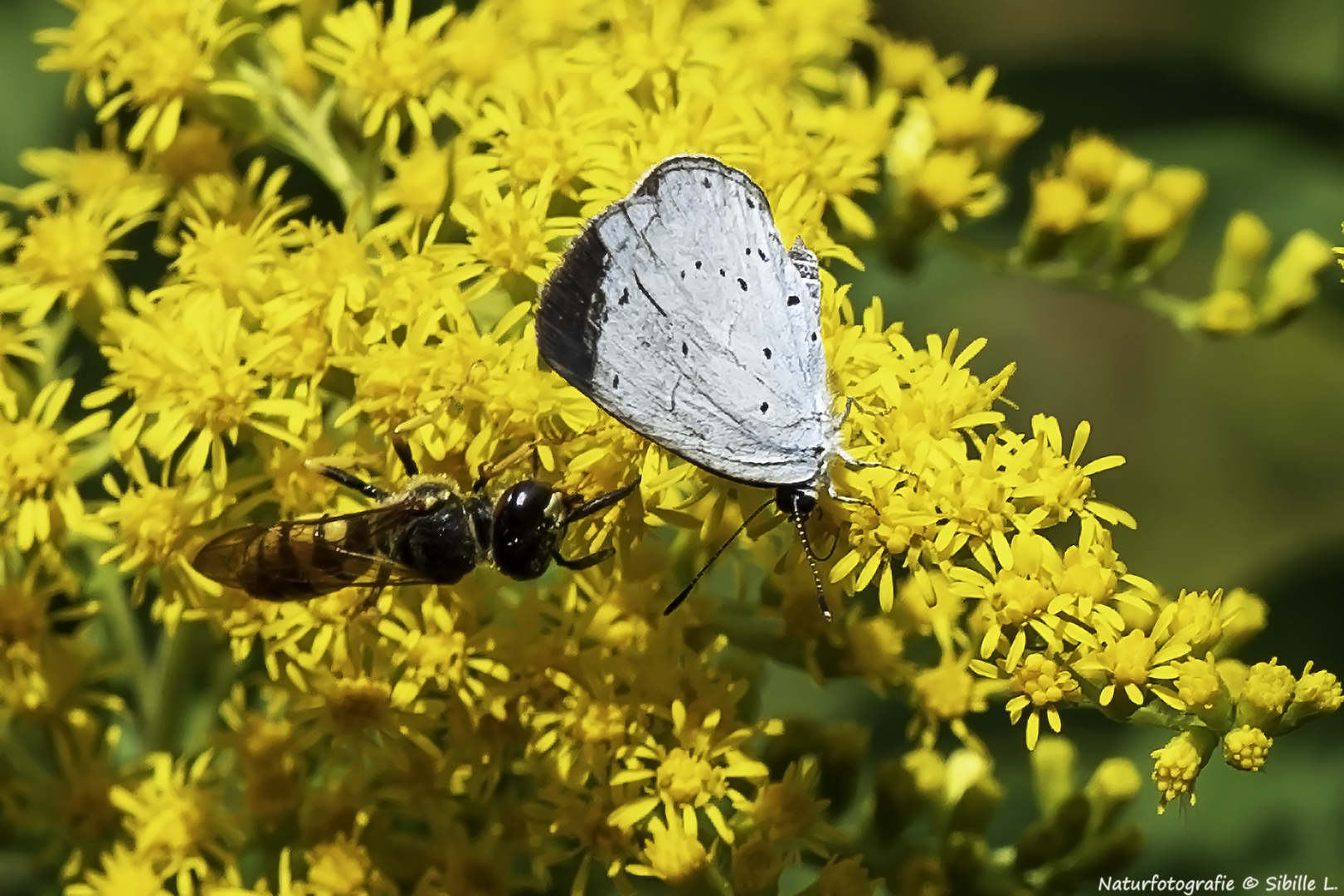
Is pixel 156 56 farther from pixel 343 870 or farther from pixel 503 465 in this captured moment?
pixel 343 870

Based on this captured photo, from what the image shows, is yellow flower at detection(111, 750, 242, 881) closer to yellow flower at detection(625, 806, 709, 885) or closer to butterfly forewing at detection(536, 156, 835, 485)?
yellow flower at detection(625, 806, 709, 885)

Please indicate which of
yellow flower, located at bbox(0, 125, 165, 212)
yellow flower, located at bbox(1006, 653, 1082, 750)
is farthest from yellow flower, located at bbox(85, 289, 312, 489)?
yellow flower, located at bbox(1006, 653, 1082, 750)

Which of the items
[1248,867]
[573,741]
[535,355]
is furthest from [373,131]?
[1248,867]

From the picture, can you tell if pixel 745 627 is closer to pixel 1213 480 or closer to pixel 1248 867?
pixel 1248 867

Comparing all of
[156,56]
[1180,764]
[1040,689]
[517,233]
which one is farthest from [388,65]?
[1180,764]

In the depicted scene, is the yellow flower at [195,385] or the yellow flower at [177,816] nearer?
the yellow flower at [195,385]

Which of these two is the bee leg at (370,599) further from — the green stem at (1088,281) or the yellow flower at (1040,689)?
the green stem at (1088,281)

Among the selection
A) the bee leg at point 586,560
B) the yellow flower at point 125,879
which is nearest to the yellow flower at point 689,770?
the bee leg at point 586,560
